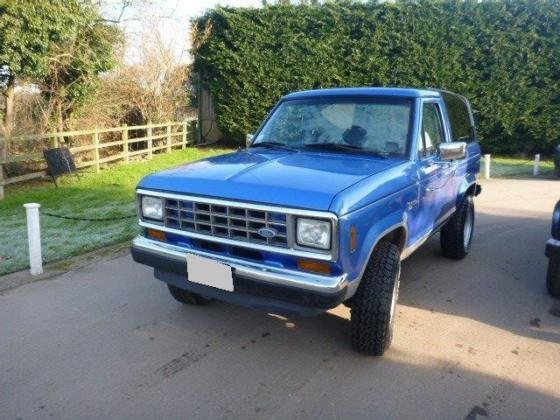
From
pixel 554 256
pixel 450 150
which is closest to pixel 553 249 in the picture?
pixel 554 256

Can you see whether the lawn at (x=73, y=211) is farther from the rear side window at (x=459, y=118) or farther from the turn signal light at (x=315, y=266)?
the rear side window at (x=459, y=118)

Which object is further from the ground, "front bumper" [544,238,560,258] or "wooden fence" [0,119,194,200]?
"wooden fence" [0,119,194,200]

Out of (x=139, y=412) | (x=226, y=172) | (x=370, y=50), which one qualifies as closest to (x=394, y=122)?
(x=226, y=172)

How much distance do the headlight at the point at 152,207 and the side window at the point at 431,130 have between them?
214 centimetres

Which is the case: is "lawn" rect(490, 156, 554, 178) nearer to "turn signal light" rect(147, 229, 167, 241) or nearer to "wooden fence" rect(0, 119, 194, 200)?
"wooden fence" rect(0, 119, 194, 200)

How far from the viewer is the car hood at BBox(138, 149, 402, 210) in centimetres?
283

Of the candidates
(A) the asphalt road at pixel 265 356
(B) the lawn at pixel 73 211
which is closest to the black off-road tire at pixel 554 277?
(A) the asphalt road at pixel 265 356

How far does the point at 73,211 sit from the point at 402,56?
11208 mm

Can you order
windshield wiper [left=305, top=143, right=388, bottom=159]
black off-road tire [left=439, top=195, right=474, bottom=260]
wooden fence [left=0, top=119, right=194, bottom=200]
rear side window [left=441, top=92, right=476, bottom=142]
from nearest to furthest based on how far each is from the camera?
windshield wiper [left=305, top=143, right=388, bottom=159]
rear side window [left=441, top=92, right=476, bottom=142]
black off-road tire [left=439, top=195, right=474, bottom=260]
wooden fence [left=0, top=119, right=194, bottom=200]

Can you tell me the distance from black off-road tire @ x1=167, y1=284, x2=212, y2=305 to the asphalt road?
8cm

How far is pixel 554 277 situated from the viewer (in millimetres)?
4332

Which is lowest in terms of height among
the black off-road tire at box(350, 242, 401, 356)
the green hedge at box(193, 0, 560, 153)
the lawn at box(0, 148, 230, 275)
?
the lawn at box(0, 148, 230, 275)

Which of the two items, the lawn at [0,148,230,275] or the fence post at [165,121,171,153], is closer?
the lawn at [0,148,230,275]

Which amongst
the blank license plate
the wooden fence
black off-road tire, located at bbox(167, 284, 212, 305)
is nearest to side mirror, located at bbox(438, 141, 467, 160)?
the blank license plate
